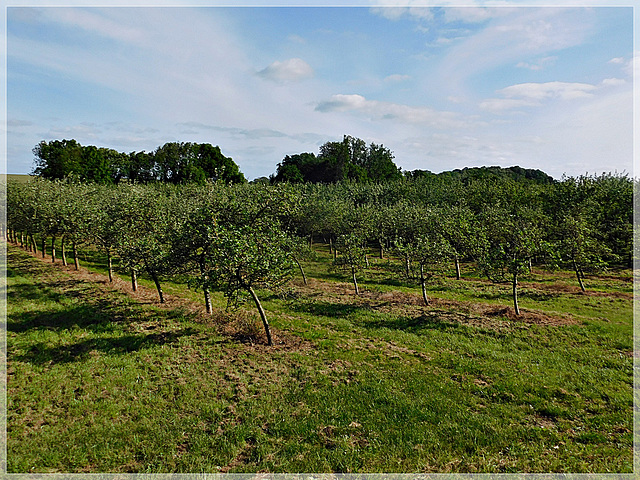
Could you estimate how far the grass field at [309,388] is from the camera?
1119cm

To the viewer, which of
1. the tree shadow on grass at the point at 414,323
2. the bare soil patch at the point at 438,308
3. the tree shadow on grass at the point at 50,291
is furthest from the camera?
the bare soil patch at the point at 438,308

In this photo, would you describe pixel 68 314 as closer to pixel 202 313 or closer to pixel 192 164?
pixel 202 313

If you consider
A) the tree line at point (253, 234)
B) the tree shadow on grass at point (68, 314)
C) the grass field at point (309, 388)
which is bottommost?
the grass field at point (309, 388)

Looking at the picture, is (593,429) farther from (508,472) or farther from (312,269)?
(312,269)

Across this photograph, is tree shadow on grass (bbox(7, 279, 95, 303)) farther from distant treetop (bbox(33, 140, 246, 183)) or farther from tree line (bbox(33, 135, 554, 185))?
distant treetop (bbox(33, 140, 246, 183))

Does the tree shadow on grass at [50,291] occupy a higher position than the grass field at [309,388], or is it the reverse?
the tree shadow on grass at [50,291]

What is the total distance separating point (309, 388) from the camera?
15828 millimetres

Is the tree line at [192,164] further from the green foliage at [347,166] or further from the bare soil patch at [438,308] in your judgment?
the bare soil patch at [438,308]

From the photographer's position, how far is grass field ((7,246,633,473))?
11.2 meters

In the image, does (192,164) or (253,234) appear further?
(192,164)

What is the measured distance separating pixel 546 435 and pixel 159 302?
90.2 ft

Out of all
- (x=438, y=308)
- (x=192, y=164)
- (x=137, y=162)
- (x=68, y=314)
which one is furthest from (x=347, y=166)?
(x=68, y=314)

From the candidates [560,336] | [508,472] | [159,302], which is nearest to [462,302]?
[560,336]

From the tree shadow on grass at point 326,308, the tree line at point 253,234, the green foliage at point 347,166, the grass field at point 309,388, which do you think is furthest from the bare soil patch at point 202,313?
the green foliage at point 347,166
